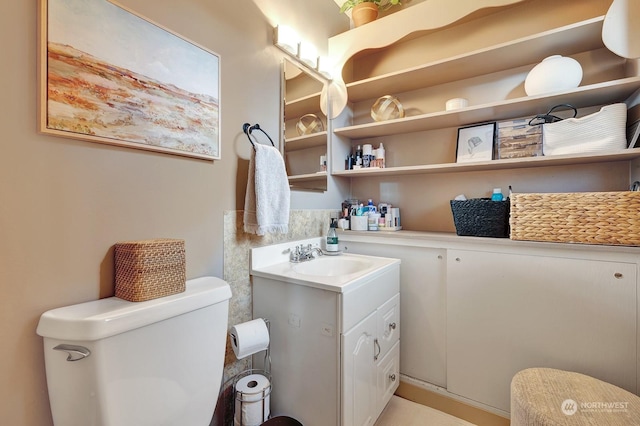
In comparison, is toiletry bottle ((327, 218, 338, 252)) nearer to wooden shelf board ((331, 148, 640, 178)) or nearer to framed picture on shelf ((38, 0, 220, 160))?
wooden shelf board ((331, 148, 640, 178))

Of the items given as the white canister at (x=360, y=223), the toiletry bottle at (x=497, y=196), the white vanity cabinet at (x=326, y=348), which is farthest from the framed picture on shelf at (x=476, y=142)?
the white vanity cabinet at (x=326, y=348)

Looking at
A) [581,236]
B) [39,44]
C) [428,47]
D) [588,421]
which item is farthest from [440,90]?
[39,44]

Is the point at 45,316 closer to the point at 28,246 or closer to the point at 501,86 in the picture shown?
the point at 28,246

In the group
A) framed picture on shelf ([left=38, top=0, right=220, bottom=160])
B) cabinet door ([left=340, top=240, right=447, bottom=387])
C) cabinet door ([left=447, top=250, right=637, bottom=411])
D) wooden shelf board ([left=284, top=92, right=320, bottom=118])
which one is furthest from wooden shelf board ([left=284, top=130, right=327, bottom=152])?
cabinet door ([left=447, top=250, right=637, bottom=411])

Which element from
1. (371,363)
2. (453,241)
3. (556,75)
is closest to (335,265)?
(371,363)

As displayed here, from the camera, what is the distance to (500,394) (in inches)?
51.5

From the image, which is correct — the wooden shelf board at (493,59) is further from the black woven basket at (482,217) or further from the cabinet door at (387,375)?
the cabinet door at (387,375)

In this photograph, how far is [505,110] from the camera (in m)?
1.45

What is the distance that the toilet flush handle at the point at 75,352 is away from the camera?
654mm

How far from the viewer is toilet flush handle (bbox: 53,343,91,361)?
2.15 feet

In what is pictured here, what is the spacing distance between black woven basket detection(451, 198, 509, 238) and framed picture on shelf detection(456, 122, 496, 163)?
0.29m

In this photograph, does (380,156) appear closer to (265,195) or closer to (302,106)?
(302,106)

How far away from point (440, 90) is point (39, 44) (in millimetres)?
1884

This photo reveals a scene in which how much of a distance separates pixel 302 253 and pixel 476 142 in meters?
1.20
